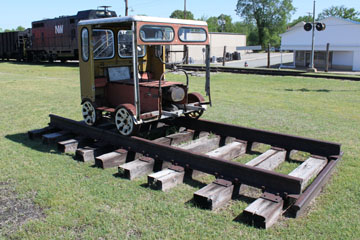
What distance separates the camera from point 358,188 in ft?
16.1

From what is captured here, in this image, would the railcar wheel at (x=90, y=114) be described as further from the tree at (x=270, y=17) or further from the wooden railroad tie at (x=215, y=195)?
the tree at (x=270, y=17)

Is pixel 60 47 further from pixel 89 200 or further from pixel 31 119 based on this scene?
pixel 89 200

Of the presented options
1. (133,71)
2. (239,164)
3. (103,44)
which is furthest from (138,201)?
(103,44)

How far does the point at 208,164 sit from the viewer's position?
5047 millimetres

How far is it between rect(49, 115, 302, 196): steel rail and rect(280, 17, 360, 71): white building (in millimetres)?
35050

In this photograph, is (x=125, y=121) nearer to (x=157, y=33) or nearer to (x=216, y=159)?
(x=157, y=33)

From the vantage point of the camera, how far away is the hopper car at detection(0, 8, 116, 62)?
2974 centimetres

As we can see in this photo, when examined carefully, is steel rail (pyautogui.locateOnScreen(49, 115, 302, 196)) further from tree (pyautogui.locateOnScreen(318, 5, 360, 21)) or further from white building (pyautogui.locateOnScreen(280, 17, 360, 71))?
tree (pyautogui.locateOnScreen(318, 5, 360, 21))

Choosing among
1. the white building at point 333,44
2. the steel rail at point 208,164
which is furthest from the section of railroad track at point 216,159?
the white building at point 333,44

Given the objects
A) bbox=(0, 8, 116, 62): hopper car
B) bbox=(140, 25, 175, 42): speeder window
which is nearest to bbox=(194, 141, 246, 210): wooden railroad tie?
bbox=(140, 25, 175, 42): speeder window

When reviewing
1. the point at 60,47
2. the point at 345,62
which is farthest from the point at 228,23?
the point at 60,47

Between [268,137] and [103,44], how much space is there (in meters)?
3.85

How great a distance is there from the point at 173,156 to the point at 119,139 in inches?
52.4

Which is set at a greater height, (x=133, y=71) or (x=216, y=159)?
(x=133, y=71)
